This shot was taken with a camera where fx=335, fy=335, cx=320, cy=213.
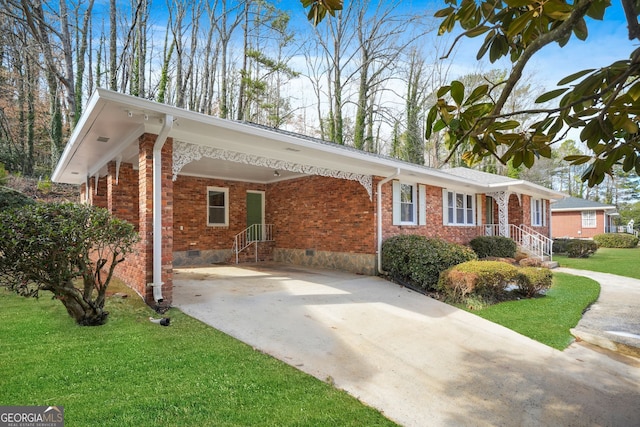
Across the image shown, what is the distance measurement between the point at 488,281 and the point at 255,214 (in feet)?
26.3

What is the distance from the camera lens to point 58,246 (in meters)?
3.80


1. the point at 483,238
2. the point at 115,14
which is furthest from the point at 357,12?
the point at 483,238

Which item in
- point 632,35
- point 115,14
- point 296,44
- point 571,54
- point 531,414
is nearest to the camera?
point 632,35

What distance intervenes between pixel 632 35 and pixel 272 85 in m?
21.7

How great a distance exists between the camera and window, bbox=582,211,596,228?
2772cm

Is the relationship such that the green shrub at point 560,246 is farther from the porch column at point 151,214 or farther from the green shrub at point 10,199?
the green shrub at point 10,199

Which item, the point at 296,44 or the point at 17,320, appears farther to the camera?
the point at 296,44

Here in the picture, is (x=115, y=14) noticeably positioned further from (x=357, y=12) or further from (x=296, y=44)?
(x=357, y=12)

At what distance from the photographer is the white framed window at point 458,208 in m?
12.1

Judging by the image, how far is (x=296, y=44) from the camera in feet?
67.3

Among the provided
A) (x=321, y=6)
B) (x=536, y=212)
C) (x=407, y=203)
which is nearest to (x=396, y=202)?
(x=407, y=203)

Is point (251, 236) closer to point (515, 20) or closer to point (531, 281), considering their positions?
point (531, 281)

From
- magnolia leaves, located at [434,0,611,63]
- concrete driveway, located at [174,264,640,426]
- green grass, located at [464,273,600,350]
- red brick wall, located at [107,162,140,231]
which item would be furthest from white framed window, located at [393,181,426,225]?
magnolia leaves, located at [434,0,611,63]

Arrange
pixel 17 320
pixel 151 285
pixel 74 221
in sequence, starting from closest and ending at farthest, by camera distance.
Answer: pixel 74 221 < pixel 17 320 < pixel 151 285
